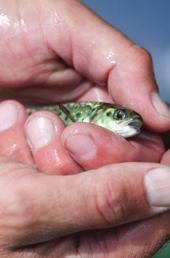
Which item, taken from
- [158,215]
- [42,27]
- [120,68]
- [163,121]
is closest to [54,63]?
[42,27]

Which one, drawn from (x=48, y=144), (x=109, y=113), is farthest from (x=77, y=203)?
(x=109, y=113)

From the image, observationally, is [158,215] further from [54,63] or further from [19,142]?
[54,63]

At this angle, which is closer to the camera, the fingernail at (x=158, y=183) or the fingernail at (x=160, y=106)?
the fingernail at (x=158, y=183)

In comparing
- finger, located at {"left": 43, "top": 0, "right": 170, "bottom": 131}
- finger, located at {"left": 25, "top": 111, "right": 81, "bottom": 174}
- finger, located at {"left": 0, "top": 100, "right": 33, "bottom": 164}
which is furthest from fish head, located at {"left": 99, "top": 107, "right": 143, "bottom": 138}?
finger, located at {"left": 0, "top": 100, "right": 33, "bottom": 164}

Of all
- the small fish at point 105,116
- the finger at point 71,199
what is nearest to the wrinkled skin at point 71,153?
the finger at point 71,199

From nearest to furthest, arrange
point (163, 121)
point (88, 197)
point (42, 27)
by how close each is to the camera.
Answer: point (88, 197) → point (163, 121) → point (42, 27)

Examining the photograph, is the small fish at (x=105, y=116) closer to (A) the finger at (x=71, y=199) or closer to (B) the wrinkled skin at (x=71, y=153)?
(B) the wrinkled skin at (x=71, y=153)

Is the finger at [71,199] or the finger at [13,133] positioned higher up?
the finger at [71,199]

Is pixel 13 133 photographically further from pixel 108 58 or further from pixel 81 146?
pixel 108 58
